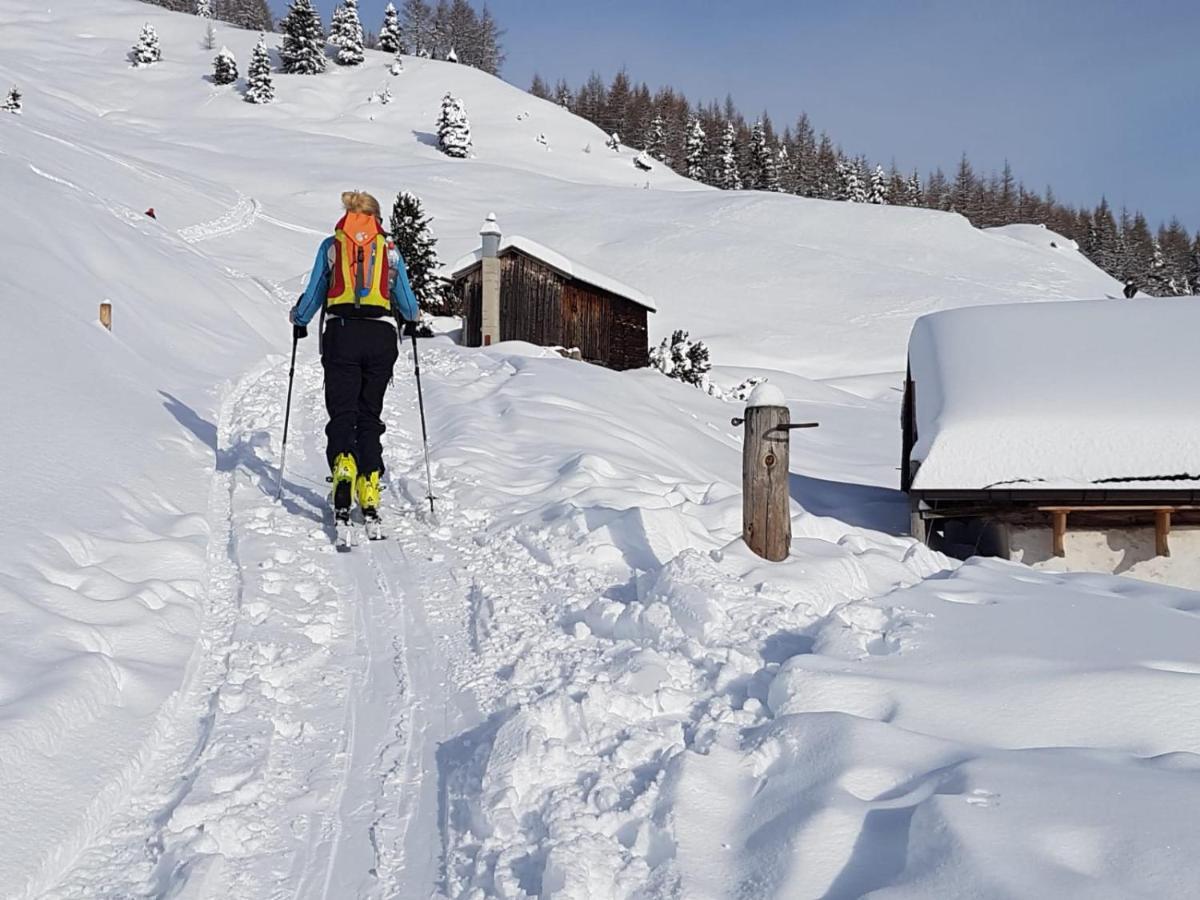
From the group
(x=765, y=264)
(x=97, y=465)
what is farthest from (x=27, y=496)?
(x=765, y=264)

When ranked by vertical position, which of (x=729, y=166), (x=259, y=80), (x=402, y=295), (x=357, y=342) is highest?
(x=259, y=80)

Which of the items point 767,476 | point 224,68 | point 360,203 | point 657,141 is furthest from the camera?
point 657,141

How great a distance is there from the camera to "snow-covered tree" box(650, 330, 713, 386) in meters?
29.9

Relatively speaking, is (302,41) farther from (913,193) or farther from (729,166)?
(913,193)

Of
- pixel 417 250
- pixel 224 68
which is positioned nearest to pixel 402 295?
pixel 417 250

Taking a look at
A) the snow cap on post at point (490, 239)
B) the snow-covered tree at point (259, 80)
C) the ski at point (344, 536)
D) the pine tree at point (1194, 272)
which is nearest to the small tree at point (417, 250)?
the snow cap on post at point (490, 239)

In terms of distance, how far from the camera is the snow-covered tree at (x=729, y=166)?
280 ft

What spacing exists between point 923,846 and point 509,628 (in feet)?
8.76

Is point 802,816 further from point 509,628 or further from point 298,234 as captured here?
point 298,234

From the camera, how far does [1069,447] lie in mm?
9867

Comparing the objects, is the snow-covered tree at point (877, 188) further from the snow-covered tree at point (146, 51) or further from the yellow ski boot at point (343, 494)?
the yellow ski boot at point (343, 494)

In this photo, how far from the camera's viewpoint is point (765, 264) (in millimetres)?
51062

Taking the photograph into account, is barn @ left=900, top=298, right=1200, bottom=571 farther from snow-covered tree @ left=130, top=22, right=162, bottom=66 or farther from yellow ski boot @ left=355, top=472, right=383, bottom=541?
snow-covered tree @ left=130, top=22, right=162, bottom=66

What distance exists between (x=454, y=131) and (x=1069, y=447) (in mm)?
65519
